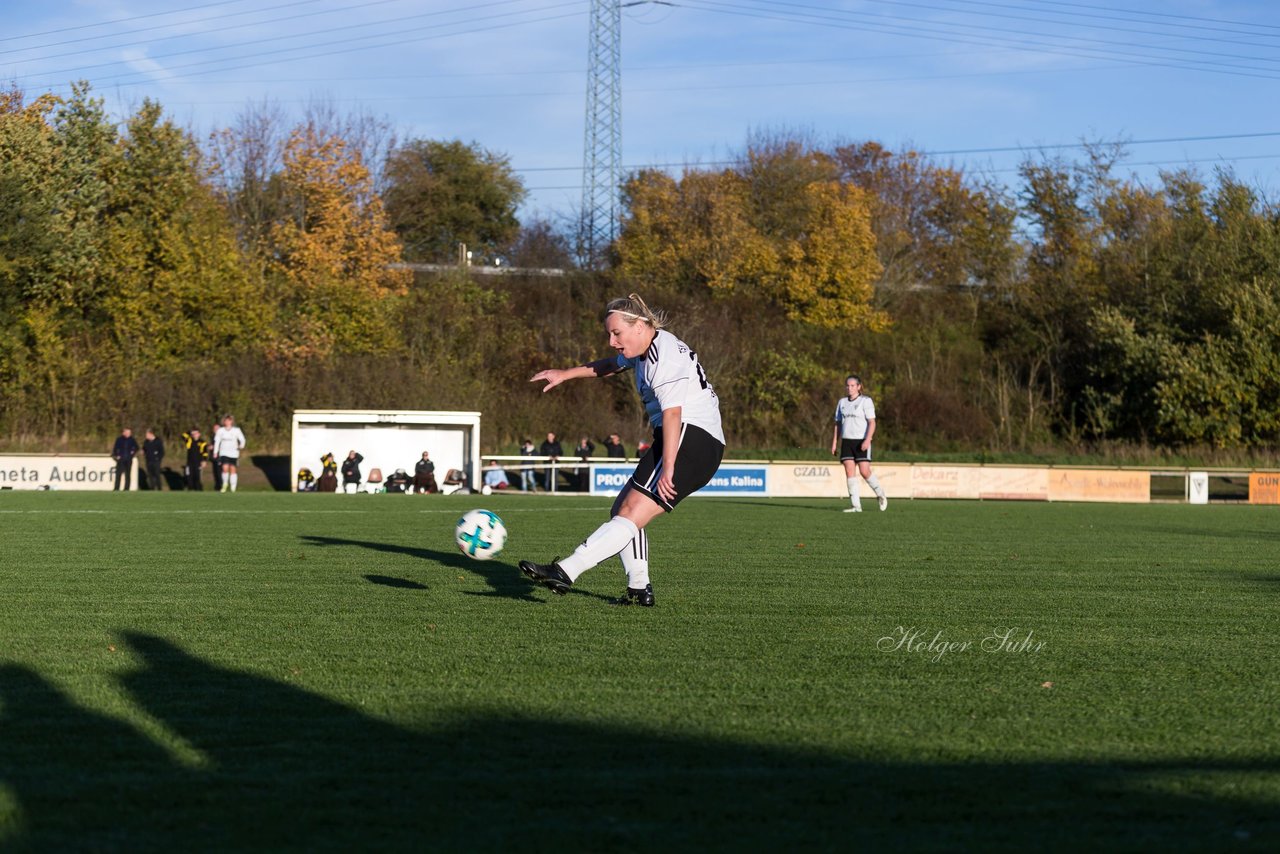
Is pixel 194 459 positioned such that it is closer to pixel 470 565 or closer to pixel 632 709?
pixel 470 565

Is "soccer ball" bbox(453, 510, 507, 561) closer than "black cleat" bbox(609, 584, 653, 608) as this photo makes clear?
No

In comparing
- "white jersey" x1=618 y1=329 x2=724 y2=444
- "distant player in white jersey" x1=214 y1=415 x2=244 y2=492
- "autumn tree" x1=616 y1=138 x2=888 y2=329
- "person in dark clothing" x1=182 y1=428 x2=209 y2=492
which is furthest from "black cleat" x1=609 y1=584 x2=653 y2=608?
"autumn tree" x1=616 y1=138 x2=888 y2=329

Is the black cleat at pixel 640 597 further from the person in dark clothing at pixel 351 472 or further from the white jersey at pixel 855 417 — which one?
the person in dark clothing at pixel 351 472

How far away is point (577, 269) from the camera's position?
57156 millimetres

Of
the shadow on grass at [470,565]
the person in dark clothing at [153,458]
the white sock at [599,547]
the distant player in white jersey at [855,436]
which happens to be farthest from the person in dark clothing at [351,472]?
the white sock at [599,547]

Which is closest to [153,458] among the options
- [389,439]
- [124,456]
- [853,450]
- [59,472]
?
[124,456]

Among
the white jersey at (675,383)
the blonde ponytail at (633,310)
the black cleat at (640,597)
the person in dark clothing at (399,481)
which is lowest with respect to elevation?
the person in dark clothing at (399,481)

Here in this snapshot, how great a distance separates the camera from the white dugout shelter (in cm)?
3228

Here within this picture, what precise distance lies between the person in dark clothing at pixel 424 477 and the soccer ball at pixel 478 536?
22.9m

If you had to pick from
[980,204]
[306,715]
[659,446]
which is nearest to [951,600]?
[659,446]

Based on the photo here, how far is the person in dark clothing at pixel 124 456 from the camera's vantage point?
32.1m

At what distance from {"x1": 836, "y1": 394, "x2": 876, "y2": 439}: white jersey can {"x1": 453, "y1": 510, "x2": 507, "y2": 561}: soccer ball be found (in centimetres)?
1179

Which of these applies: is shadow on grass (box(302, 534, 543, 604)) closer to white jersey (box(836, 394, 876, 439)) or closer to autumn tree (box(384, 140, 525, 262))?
white jersey (box(836, 394, 876, 439))

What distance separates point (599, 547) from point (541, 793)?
3713 mm
